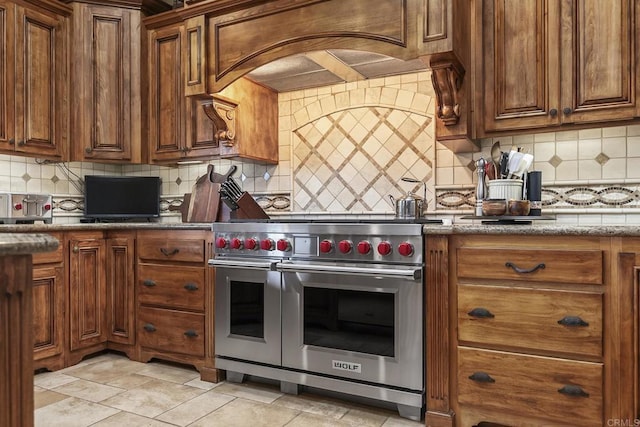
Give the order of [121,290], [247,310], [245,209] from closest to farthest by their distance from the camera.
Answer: [247,310] → [245,209] → [121,290]

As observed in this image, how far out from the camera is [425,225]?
2037mm

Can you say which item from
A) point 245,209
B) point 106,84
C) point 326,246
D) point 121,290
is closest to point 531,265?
point 326,246

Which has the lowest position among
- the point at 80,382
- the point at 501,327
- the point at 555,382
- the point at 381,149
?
the point at 80,382

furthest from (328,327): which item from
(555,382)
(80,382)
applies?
(80,382)

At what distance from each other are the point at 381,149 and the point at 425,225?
0.92 meters

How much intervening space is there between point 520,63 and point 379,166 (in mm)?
944

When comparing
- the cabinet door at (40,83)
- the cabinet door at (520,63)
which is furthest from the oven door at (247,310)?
the cabinet door at (40,83)

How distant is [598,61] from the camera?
212 centimetres

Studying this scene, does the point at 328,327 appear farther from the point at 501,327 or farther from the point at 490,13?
the point at 490,13

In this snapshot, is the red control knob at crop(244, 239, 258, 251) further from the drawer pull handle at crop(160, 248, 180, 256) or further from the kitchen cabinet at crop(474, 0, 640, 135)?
the kitchen cabinet at crop(474, 0, 640, 135)

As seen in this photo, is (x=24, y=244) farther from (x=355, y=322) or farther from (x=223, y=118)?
(x=223, y=118)

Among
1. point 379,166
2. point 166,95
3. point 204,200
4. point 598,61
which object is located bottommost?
point 204,200

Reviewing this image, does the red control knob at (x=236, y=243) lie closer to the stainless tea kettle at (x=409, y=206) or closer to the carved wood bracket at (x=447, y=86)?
the stainless tea kettle at (x=409, y=206)

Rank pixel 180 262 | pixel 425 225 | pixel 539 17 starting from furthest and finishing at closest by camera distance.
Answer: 1. pixel 180 262
2. pixel 539 17
3. pixel 425 225
